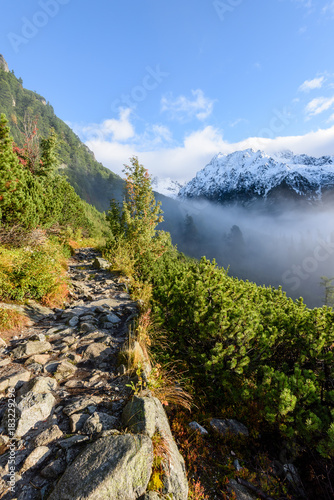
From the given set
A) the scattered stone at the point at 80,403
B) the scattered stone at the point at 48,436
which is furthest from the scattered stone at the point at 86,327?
the scattered stone at the point at 48,436

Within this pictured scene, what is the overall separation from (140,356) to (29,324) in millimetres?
3107

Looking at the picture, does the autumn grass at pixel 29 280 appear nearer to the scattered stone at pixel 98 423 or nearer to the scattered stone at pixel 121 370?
the scattered stone at pixel 121 370

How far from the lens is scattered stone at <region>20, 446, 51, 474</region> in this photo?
2.07 m

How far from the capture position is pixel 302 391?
136 inches

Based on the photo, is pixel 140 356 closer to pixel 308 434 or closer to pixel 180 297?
pixel 180 297

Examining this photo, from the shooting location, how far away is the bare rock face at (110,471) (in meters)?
1.85

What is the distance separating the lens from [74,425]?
253cm

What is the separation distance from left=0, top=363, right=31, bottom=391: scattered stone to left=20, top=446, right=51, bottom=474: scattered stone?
3.91ft

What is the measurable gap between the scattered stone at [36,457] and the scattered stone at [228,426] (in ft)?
10.8

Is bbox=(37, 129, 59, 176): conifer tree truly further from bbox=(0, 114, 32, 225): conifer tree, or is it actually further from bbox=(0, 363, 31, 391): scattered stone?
bbox=(0, 363, 31, 391): scattered stone

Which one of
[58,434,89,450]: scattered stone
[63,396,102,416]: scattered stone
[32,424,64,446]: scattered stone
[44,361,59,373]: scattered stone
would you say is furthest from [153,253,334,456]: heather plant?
[32,424,64,446]: scattered stone

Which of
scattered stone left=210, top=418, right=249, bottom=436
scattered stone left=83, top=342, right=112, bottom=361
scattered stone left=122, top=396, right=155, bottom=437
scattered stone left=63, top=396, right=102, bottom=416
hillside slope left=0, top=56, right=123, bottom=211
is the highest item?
hillside slope left=0, top=56, right=123, bottom=211

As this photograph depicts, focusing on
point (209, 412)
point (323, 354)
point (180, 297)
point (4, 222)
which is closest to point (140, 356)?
point (180, 297)

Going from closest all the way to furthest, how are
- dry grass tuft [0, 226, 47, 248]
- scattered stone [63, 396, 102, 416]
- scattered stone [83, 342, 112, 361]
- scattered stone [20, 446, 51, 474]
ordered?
scattered stone [20, 446, 51, 474], scattered stone [63, 396, 102, 416], scattered stone [83, 342, 112, 361], dry grass tuft [0, 226, 47, 248]
